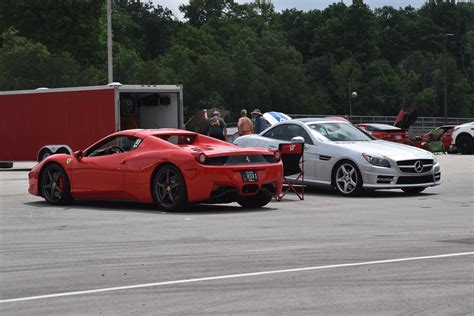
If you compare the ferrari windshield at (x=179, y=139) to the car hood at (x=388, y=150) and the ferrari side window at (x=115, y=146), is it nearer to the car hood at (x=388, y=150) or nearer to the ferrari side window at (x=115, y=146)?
the ferrari side window at (x=115, y=146)

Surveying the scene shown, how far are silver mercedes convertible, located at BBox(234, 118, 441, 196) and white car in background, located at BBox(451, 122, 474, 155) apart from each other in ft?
65.4

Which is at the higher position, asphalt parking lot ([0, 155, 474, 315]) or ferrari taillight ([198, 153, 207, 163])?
ferrari taillight ([198, 153, 207, 163])

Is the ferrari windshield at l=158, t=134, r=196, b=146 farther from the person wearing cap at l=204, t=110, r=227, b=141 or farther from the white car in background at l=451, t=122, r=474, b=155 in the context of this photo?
the white car in background at l=451, t=122, r=474, b=155

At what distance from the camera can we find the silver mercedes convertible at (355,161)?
1717cm

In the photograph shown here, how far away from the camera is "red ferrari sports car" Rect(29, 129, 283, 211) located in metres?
14.3

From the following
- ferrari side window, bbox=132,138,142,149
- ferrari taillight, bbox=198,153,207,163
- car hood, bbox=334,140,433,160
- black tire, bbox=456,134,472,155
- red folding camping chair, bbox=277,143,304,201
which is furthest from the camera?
black tire, bbox=456,134,472,155

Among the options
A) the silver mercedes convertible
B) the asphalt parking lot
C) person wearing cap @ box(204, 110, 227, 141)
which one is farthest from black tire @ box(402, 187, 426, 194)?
person wearing cap @ box(204, 110, 227, 141)

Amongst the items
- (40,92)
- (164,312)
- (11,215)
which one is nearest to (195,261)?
(164,312)

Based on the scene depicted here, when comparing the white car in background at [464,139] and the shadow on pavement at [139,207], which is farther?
the white car in background at [464,139]

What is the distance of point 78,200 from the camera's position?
16.9m

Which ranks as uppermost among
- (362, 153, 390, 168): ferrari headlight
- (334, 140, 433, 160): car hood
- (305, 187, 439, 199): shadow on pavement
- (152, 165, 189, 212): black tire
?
(334, 140, 433, 160): car hood

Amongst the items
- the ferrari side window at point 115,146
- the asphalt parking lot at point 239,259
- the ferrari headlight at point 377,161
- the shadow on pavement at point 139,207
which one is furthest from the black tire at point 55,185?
the ferrari headlight at point 377,161

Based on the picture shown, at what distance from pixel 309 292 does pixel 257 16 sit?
406ft

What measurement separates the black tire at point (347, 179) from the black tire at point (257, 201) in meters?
2.50
